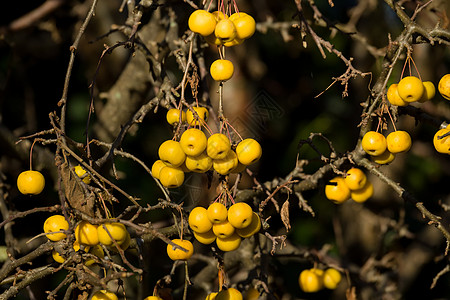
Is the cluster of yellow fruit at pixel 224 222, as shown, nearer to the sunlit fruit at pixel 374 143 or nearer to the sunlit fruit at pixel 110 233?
the sunlit fruit at pixel 110 233

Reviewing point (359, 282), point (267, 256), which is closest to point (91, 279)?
point (267, 256)

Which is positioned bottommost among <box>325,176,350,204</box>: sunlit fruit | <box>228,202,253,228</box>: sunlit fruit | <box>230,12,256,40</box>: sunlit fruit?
<box>325,176,350,204</box>: sunlit fruit

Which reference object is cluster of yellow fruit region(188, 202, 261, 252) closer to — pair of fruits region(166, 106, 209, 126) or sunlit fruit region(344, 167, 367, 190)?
pair of fruits region(166, 106, 209, 126)

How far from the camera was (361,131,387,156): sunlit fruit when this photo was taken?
1.54 m

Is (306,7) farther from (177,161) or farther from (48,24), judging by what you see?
(177,161)

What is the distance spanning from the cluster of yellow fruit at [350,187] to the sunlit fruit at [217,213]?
0.53m

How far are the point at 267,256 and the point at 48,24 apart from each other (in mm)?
1934

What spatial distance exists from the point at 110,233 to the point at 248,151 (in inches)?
16.2

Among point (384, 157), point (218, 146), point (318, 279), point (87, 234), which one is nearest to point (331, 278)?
point (318, 279)

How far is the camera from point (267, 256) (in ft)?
6.33

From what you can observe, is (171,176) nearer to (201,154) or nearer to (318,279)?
(201,154)

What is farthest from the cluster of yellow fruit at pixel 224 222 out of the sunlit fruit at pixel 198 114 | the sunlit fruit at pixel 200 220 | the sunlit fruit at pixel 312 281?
the sunlit fruit at pixel 312 281

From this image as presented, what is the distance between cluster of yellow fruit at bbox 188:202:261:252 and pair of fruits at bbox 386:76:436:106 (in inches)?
20.8

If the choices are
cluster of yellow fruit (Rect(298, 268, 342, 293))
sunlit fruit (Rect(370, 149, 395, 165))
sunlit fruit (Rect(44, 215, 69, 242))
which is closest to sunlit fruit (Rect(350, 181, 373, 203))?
sunlit fruit (Rect(370, 149, 395, 165))
